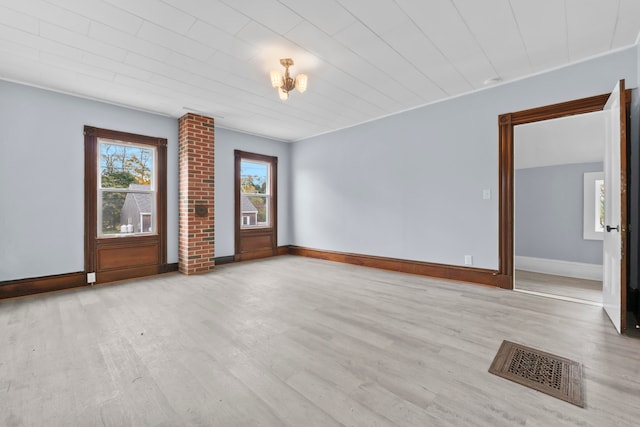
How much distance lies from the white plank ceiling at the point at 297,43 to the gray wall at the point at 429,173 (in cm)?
26

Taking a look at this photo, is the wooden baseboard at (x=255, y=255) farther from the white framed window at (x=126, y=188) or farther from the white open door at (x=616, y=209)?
the white open door at (x=616, y=209)

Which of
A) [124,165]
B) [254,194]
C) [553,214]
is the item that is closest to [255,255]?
[254,194]

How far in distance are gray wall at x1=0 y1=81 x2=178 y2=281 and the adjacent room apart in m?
0.02

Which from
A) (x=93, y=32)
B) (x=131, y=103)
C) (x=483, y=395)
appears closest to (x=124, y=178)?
(x=131, y=103)

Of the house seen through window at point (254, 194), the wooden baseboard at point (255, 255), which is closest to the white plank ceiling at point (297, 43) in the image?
the house seen through window at point (254, 194)

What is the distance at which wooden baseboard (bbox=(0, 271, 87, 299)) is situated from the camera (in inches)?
133

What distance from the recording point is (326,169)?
5.86 m

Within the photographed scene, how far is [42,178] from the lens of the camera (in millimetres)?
3625

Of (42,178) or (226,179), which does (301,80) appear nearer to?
(226,179)

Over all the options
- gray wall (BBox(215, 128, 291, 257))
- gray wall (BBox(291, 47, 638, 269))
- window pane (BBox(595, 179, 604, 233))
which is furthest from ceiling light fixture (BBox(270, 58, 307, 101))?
window pane (BBox(595, 179, 604, 233))

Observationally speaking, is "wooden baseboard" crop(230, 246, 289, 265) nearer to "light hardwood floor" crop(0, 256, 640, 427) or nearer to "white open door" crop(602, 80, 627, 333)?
"light hardwood floor" crop(0, 256, 640, 427)

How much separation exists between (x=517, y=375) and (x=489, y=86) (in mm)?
3504

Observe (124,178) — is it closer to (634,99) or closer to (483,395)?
(483,395)

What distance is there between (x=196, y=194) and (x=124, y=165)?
3.68 ft
